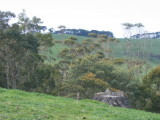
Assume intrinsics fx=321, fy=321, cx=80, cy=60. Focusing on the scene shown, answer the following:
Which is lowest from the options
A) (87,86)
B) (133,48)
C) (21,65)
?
(87,86)

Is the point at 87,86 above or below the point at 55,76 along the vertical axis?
below

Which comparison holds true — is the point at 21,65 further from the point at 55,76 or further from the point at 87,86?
the point at 87,86

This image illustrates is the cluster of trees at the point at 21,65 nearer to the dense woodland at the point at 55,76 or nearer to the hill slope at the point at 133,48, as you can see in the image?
the dense woodland at the point at 55,76

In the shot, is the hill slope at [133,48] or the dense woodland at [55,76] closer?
the dense woodland at [55,76]

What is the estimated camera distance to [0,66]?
32.2 meters

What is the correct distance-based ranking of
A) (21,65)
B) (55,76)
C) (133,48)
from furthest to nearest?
(133,48)
(55,76)
(21,65)

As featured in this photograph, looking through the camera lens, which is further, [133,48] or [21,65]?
[133,48]

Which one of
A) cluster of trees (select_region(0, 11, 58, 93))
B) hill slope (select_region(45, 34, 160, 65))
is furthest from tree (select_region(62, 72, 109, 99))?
hill slope (select_region(45, 34, 160, 65))

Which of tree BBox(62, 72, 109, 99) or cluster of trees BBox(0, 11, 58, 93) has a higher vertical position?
cluster of trees BBox(0, 11, 58, 93)

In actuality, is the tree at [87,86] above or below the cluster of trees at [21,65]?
below

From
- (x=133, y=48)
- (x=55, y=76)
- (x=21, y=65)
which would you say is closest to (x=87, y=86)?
(x=55, y=76)

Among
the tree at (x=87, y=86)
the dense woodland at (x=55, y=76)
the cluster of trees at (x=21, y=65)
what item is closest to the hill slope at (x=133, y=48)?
the dense woodland at (x=55, y=76)

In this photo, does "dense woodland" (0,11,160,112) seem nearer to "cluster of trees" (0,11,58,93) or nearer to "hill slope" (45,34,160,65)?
"cluster of trees" (0,11,58,93)

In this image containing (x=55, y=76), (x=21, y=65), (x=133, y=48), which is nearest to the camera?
(x=21, y=65)
